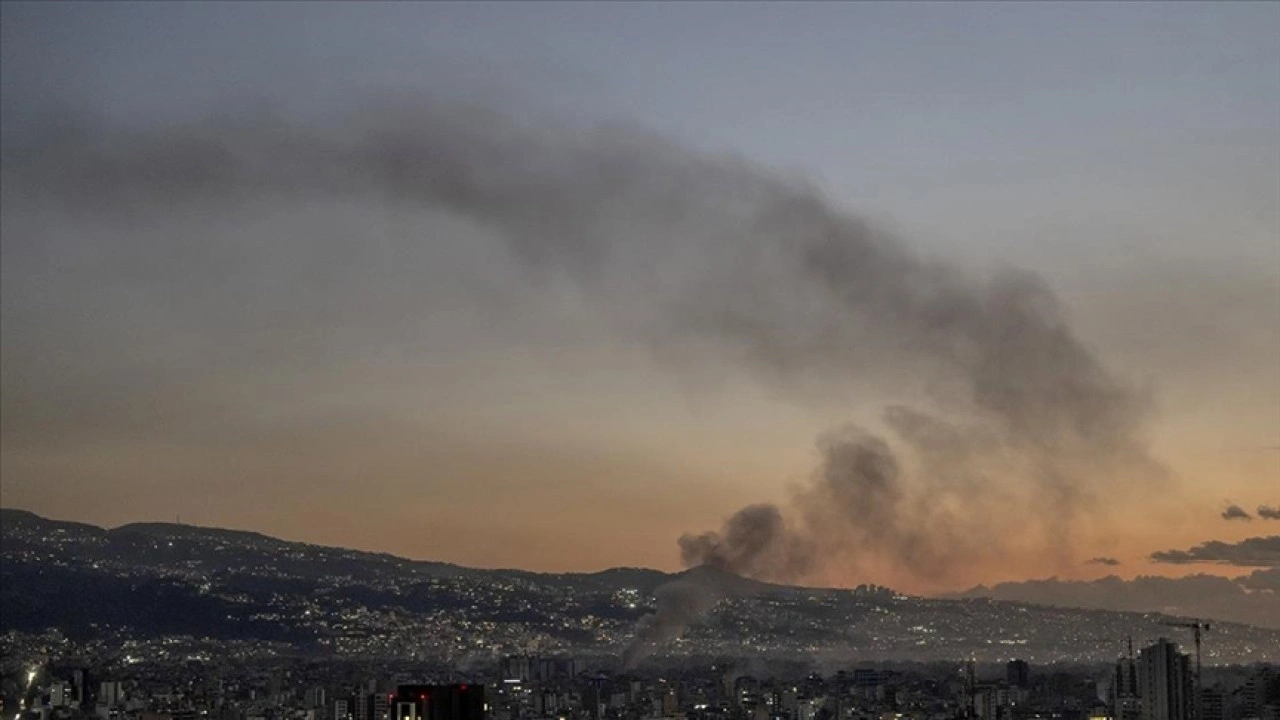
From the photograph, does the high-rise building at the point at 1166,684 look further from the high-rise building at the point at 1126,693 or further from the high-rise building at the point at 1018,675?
the high-rise building at the point at 1018,675

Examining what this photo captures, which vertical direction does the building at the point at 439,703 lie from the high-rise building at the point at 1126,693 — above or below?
below

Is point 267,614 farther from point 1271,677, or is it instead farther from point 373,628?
point 1271,677

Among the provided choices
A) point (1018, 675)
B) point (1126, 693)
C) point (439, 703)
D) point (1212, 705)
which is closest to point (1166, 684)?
point (1212, 705)

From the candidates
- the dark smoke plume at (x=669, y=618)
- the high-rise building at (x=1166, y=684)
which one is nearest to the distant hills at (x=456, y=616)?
the dark smoke plume at (x=669, y=618)

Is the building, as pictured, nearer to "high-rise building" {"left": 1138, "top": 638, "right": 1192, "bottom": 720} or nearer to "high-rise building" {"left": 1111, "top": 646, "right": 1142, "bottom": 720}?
"high-rise building" {"left": 1138, "top": 638, "right": 1192, "bottom": 720}

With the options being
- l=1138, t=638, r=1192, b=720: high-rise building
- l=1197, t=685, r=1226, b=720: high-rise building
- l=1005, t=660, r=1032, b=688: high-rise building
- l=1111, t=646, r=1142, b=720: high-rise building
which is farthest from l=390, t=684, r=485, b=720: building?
l=1005, t=660, r=1032, b=688: high-rise building

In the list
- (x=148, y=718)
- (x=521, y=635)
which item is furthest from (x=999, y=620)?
(x=148, y=718)
